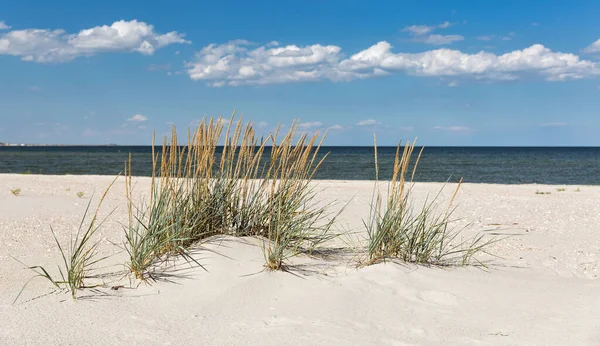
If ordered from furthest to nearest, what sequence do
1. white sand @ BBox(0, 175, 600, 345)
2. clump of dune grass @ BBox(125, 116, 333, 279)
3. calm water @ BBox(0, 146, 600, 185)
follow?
calm water @ BBox(0, 146, 600, 185), clump of dune grass @ BBox(125, 116, 333, 279), white sand @ BBox(0, 175, 600, 345)

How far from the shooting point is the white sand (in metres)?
3.73

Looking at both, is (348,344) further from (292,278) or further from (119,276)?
(119,276)

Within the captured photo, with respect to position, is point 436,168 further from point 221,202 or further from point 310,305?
point 310,305

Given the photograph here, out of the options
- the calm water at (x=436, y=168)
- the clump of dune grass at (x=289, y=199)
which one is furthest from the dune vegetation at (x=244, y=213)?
the calm water at (x=436, y=168)

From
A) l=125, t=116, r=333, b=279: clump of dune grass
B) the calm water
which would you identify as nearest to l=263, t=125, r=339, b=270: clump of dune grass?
l=125, t=116, r=333, b=279: clump of dune grass

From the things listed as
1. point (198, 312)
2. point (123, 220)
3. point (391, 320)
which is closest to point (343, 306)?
point (391, 320)

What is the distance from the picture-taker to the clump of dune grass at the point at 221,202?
4871 millimetres

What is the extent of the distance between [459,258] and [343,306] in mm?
2173

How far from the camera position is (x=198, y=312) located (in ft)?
13.6

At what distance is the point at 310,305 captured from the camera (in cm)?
427

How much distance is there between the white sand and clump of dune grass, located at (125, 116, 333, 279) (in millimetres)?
239

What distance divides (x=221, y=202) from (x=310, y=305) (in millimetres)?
1699

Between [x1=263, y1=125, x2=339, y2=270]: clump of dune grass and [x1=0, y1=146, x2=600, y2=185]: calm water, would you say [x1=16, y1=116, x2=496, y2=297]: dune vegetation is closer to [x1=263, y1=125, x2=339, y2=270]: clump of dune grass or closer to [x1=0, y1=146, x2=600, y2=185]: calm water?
[x1=263, y1=125, x2=339, y2=270]: clump of dune grass

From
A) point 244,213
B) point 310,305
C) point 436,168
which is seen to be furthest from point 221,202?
point 436,168
